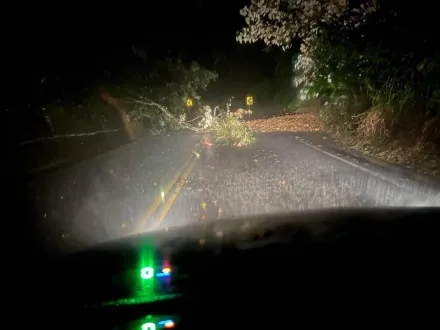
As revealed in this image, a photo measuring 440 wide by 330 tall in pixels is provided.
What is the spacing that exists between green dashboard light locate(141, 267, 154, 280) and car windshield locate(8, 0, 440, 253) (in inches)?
94.0

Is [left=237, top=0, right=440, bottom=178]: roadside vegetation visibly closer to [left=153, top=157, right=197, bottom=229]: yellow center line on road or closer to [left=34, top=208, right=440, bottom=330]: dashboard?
[left=153, top=157, right=197, bottom=229]: yellow center line on road

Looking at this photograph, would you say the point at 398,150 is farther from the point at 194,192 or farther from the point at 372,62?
the point at 194,192

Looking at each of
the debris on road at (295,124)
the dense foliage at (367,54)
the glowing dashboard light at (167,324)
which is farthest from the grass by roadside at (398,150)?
the glowing dashboard light at (167,324)

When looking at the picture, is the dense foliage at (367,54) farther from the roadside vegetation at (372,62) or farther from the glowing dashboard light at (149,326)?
the glowing dashboard light at (149,326)

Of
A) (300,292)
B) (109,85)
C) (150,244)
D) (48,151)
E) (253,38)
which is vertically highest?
(253,38)

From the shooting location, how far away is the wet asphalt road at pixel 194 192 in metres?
8.20

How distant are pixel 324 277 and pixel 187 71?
27.2m

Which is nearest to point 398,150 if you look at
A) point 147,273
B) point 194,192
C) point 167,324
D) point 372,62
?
point 372,62

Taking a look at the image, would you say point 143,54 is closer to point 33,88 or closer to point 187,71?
point 187,71

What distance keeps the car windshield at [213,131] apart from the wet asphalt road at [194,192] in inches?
1.7

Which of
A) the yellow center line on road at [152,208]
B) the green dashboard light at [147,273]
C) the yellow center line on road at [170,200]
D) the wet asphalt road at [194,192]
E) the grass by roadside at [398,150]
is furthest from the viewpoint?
the grass by roadside at [398,150]

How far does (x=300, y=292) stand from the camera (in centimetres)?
396

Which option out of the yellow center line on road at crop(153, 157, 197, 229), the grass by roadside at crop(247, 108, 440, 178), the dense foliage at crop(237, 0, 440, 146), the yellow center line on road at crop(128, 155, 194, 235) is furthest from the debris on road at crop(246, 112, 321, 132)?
the yellow center line on road at crop(128, 155, 194, 235)

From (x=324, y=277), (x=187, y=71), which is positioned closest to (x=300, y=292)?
(x=324, y=277)
